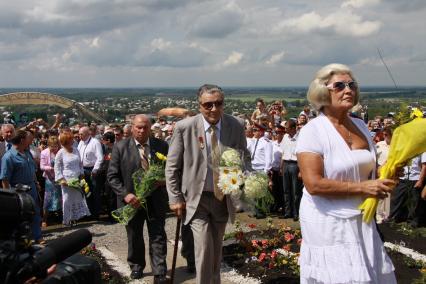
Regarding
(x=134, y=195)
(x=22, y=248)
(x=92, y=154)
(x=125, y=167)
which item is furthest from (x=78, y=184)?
(x=22, y=248)

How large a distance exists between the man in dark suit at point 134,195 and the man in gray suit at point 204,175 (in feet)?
4.41

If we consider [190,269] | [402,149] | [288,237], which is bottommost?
[190,269]

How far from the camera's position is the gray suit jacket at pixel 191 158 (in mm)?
5203

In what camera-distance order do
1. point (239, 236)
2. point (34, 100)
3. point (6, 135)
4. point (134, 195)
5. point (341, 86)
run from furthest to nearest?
A: 1. point (34, 100)
2. point (6, 135)
3. point (239, 236)
4. point (134, 195)
5. point (341, 86)

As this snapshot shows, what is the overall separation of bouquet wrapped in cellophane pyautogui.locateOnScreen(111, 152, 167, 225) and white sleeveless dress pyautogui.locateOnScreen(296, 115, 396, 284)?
10.2 feet

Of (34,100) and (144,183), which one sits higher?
(34,100)

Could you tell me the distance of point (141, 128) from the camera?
267 inches

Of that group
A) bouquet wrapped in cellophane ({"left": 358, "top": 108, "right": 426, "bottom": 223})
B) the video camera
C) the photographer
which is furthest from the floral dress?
the video camera

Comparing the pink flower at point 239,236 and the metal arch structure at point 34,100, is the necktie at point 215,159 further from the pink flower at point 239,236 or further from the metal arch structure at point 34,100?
the metal arch structure at point 34,100

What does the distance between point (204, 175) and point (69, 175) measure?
5667 mm

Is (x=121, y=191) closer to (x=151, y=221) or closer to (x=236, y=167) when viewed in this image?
(x=151, y=221)

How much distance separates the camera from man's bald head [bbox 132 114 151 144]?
680 centimetres

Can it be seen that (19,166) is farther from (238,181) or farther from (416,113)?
(416,113)

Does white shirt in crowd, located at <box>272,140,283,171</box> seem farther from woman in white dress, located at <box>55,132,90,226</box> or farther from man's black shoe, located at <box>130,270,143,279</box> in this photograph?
man's black shoe, located at <box>130,270,143,279</box>
